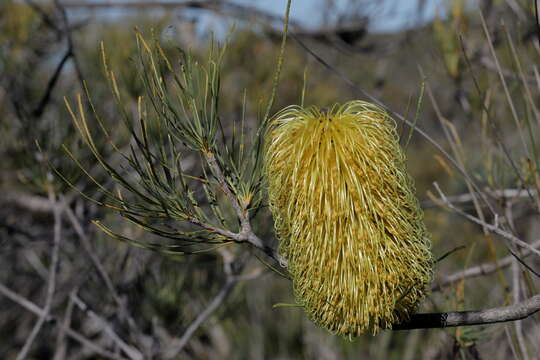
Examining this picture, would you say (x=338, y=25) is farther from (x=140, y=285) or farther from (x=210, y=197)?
(x=210, y=197)

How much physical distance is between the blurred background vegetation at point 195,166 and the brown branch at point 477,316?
22 cm

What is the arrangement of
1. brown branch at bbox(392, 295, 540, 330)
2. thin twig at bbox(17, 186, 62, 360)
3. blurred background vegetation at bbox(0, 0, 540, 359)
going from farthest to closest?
thin twig at bbox(17, 186, 62, 360) < blurred background vegetation at bbox(0, 0, 540, 359) < brown branch at bbox(392, 295, 540, 330)

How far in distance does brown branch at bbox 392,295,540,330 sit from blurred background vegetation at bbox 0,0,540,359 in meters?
0.22

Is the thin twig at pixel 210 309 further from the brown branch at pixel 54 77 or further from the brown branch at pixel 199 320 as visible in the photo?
the brown branch at pixel 54 77

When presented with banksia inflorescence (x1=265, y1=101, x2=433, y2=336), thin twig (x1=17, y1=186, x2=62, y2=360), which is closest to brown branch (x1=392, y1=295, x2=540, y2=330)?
banksia inflorescence (x1=265, y1=101, x2=433, y2=336)

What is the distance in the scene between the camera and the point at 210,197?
33.8 inches

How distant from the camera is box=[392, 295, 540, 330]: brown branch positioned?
0.69 m

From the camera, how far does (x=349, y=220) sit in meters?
0.71

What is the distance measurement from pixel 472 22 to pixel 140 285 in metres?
1.96

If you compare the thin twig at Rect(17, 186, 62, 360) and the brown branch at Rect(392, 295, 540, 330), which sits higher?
the brown branch at Rect(392, 295, 540, 330)

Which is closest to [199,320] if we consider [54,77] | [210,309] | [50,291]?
[210,309]

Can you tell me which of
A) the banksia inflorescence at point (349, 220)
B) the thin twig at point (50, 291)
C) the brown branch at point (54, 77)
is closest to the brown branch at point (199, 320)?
the thin twig at point (50, 291)

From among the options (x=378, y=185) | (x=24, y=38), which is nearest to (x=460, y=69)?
(x=378, y=185)

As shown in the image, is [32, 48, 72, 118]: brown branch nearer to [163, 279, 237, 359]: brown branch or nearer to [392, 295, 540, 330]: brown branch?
[163, 279, 237, 359]: brown branch
